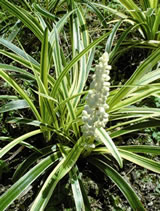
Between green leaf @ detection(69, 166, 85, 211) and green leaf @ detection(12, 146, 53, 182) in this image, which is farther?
green leaf @ detection(12, 146, 53, 182)

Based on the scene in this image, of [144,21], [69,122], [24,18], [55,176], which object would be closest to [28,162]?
[55,176]

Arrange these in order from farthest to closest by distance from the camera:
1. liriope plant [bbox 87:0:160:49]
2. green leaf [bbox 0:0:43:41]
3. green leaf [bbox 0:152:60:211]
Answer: liriope plant [bbox 87:0:160:49] → green leaf [bbox 0:0:43:41] → green leaf [bbox 0:152:60:211]

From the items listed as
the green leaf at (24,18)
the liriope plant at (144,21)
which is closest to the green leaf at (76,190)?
the green leaf at (24,18)

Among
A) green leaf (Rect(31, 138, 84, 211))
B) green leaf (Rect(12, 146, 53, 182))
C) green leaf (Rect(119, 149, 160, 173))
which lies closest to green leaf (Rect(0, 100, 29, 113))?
green leaf (Rect(12, 146, 53, 182))

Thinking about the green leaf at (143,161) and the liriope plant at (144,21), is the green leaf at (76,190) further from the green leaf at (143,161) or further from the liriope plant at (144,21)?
the liriope plant at (144,21)

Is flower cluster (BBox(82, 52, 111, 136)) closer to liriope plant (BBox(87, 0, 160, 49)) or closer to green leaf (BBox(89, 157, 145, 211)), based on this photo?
green leaf (BBox(89, 157, 145, 211))

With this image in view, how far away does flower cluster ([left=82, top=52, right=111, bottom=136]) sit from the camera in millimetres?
1387

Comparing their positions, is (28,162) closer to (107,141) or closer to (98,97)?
(107,141)

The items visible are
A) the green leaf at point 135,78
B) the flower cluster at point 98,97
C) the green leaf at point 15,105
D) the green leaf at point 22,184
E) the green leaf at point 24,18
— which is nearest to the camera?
the flower cluster at point 98,97

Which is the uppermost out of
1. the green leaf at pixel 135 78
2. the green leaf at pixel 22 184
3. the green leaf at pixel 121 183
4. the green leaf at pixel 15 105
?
the green leaf at pixel 15 105

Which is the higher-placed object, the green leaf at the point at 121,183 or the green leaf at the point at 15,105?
the green leaf at the point at 15,105

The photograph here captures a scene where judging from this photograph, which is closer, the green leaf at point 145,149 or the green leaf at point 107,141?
the green leaf at point 107,141

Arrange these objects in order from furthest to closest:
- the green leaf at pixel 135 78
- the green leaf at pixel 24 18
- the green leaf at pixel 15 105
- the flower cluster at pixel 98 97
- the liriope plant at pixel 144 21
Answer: the liriope plant at pixel 144 21 < the green leaf at pixel 24 18 < the green leaf at pixel 15 105 < the green leaf at pixel 135 78 < the flower cluster at pixel 98 97

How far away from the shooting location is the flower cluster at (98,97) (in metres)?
1.39
